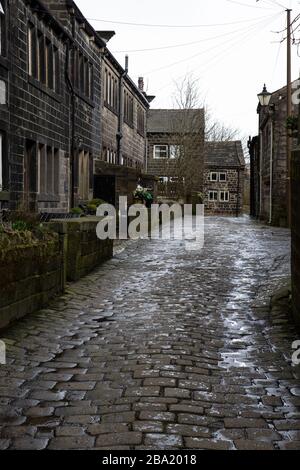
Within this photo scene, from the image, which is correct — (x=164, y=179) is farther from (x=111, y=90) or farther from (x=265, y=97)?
(x=111, y=90)

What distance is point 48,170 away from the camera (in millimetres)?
17969

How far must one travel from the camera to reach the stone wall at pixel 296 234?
24.6ft

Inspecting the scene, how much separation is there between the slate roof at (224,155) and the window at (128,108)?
2316cm

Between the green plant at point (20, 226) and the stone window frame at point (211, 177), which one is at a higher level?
the stone window frame at point (211, 177)

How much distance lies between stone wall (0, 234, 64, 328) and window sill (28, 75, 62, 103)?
Result: 730cm

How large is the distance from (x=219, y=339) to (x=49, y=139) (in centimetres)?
1175

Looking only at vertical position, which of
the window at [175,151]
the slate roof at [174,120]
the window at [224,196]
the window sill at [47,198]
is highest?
the slate roof at [174,120]

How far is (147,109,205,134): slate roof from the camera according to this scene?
4812 centimetres

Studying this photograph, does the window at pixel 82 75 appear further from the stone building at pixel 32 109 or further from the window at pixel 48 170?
the window at pixel 48 170

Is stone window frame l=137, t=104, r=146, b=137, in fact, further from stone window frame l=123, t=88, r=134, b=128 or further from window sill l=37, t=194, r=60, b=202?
window sill l=37, t=194, r=60, b=202

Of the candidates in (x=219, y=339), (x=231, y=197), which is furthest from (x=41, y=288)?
(x=231, y=197)

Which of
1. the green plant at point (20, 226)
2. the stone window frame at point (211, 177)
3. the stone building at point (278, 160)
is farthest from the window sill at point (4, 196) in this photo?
the stone window frame at point (211, 177)

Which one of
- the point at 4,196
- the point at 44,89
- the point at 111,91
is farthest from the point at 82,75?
the point at 4,196

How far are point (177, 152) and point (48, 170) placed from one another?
103 ft
